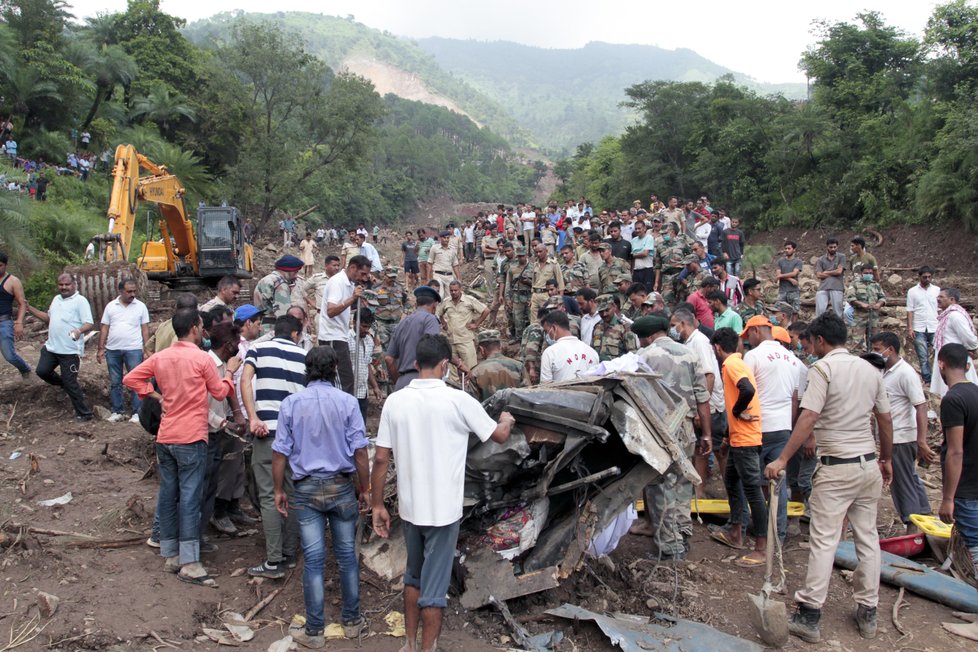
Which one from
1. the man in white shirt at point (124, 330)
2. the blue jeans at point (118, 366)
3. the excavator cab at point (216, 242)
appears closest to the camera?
the man in white shirt at point (124, 330)

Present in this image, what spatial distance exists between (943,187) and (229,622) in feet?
66.5

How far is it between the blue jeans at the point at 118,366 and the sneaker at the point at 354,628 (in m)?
5.20

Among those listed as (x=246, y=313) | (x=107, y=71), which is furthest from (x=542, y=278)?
(x=107, y=71)

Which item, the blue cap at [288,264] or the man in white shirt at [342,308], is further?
the blue cap at [288,264]

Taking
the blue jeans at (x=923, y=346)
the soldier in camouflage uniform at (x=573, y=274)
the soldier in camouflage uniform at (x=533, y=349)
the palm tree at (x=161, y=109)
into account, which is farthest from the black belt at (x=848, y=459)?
the palm tree at (x=161, y=109)

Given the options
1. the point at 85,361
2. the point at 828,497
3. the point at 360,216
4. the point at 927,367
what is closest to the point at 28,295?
the point at 85,361

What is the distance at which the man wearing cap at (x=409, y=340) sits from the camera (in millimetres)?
6453

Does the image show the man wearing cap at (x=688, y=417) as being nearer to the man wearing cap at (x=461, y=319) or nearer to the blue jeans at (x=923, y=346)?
the man wearing cap at (x=461, y=319)

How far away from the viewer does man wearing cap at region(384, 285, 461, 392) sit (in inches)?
254

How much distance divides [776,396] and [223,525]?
477cm

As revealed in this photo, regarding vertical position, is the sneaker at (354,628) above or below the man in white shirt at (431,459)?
below

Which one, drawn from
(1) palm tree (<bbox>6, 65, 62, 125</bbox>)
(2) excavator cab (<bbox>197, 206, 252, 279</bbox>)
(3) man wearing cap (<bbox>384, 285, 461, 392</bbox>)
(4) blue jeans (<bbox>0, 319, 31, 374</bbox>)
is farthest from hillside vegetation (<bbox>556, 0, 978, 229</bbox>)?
(1) palm tree (<bbox>6, 65, 62, 125</bbox>)

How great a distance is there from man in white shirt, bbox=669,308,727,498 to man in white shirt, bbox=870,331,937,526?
1.39m

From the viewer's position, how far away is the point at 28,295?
51.2 feet
